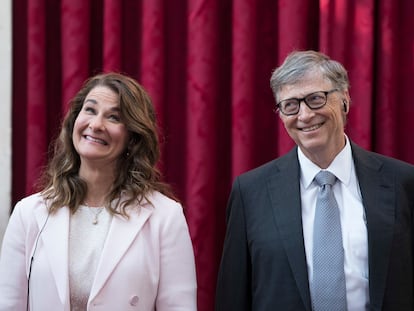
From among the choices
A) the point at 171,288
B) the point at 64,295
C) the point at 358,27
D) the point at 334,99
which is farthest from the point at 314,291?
the point at 358,27

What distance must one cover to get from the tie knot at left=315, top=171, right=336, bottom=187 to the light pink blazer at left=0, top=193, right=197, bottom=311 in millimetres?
392

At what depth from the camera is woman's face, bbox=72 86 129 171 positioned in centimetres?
185

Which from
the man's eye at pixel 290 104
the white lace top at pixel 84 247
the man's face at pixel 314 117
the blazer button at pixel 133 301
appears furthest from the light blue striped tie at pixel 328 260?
the white lace top at pixel 84 247

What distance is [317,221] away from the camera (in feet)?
5.70

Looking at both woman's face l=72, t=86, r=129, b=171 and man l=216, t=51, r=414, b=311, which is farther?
woman's face l=72, t=86, r=129, b=171

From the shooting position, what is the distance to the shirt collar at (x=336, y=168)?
5.91 ft

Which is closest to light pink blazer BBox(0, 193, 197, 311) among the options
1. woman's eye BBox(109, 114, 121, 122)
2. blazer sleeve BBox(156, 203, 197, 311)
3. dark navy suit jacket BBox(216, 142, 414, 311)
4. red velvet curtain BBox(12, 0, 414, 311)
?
blazer sleeve BBox(156, 203, 197, 311)

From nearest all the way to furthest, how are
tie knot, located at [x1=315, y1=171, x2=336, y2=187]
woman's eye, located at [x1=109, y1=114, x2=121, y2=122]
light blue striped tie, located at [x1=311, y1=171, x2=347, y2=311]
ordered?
light blue striped tie, located at [x1=311, y1=171, x2=347, y2=311] → tie knot, located at [x1=315, y1=171, x2=336, y2=187] → woman's eye, located at [x1=109, y1=114, x2=121, y2=122]

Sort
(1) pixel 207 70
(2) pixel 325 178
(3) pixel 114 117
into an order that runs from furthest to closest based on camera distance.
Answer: (1) pixel 207 70 → (3) pixel 114 117 → (2) pixel 325 178

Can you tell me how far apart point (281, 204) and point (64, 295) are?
0.62 meters

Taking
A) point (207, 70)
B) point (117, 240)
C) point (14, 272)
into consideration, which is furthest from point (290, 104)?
point (14, 272)

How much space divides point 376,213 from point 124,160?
730 millimetres

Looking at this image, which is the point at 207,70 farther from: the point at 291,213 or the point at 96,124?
the point at 291,213

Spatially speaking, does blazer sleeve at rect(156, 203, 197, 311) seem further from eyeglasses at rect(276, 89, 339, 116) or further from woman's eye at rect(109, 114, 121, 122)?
eyeglasses at rect(276, 89, 339, 116)
